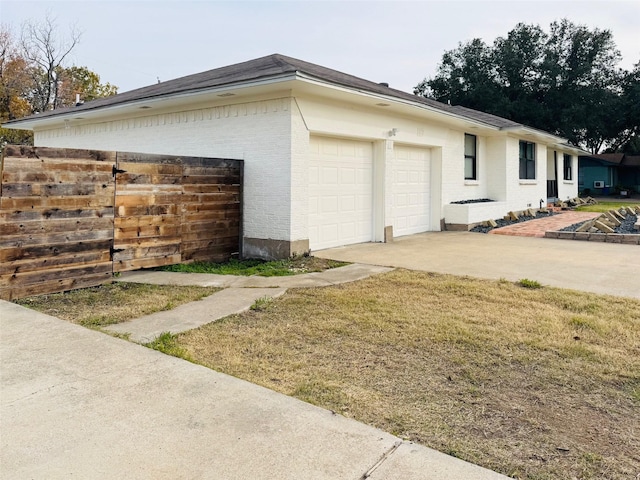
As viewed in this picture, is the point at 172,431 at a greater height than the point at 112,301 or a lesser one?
lesser

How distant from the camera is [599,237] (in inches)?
440

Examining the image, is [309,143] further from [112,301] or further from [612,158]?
[612,158]

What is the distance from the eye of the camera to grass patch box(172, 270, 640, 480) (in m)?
2.65

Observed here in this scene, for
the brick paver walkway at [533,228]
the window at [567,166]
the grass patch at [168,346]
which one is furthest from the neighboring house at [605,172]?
the grass patch at [168,346]

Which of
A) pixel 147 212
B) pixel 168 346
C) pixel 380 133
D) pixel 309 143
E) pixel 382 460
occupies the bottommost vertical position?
pixel 382 460

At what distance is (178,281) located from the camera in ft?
22.8

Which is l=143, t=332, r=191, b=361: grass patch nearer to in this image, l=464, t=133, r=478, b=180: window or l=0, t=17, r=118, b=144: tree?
l=464, t=133, r=478, b=180: window

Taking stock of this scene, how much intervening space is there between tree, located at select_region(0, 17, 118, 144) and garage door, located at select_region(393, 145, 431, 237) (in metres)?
23.5

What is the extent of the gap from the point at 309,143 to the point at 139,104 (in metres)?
4.19

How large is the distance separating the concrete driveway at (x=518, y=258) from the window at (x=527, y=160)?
24.6ft

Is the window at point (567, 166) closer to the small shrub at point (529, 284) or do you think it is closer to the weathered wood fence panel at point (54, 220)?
the small shrub at point (529, 284)

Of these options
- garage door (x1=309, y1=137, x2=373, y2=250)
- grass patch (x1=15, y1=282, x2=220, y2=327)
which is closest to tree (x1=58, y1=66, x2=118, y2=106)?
garage door (x1=309, y1=137, x2=373, y2=250)

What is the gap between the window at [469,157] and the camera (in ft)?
50.0

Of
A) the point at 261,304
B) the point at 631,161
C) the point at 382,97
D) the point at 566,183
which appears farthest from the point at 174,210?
the point at 631,161
